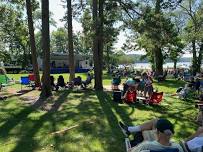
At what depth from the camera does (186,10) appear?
5012 centimetres

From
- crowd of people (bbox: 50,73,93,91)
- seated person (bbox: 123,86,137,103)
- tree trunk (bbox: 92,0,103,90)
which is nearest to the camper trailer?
crowd of people (bbox: 50,73,93,91)

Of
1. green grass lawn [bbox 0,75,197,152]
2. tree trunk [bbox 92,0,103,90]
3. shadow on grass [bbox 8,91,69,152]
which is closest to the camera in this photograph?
shadow on grass [bbox 8,91,69,152]

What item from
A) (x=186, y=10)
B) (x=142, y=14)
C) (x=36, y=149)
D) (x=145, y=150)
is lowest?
(x=36, y=149)

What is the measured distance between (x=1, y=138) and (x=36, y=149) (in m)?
1.56

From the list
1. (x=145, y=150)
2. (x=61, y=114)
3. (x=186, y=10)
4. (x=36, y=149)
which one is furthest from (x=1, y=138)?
(x=186, y=10)

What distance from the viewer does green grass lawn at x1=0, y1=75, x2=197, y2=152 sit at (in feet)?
30.6

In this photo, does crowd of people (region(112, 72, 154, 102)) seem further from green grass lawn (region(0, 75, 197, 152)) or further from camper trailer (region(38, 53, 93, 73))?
camper trailer (region(38, 53, 93, 73))

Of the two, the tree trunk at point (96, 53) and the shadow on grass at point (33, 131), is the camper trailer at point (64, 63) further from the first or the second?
the shadow on grass at point (33, 131)

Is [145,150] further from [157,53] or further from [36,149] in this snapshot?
[157,53]

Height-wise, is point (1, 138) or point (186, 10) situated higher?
point (186, 10)

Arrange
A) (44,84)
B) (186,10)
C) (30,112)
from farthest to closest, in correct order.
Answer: (186,10)
(44,84)
(30,112)

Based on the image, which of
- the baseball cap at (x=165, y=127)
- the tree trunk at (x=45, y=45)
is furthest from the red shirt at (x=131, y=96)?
the baseball cap at (x=165, y=127)

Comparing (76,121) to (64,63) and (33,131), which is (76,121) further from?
(64,63)

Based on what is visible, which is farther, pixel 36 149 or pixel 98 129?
pixel 98 129
